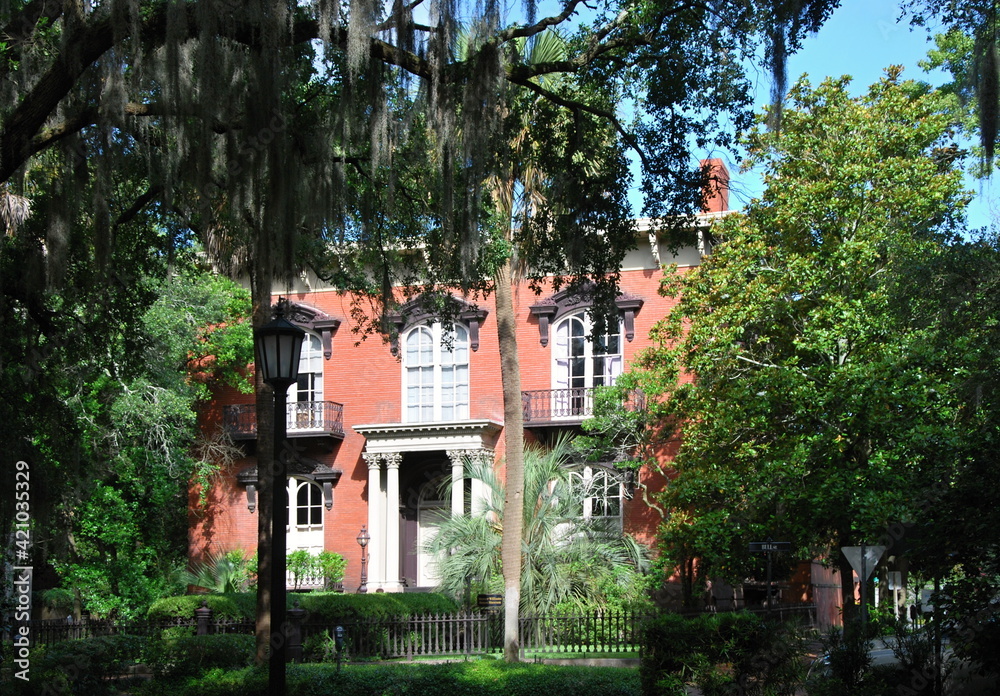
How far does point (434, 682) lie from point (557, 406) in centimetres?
1800

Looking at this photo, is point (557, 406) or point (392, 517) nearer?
point (557, 406)

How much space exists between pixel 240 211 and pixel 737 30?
188 inches

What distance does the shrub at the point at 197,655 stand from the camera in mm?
13117

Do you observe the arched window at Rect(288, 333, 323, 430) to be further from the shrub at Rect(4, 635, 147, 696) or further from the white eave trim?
the shrub at Rect(4, 635, 147, 696)

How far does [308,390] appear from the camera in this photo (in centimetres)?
3222

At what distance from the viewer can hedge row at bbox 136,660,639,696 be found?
11.5 meters

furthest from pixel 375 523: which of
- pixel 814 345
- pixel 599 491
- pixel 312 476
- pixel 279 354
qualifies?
pixel 279 354

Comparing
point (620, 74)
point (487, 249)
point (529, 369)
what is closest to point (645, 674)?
point (487, 249)

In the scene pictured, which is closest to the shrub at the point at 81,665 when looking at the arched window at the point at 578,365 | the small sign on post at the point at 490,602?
the small sign on post at the point at 490,602

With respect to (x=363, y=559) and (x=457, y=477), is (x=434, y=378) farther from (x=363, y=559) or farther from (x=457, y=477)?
(x=363, y=559)

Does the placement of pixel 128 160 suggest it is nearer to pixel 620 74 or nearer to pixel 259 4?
pixel 259 4

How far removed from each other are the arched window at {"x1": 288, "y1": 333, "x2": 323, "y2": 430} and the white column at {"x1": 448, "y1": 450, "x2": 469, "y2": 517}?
432 centimetres

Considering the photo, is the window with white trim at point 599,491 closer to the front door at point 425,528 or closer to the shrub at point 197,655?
the front door at point 425,528

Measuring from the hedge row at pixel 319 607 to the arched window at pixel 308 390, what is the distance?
8.55m
